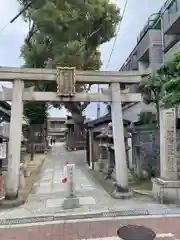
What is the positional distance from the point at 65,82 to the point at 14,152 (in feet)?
9.82

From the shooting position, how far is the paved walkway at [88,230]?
5340 mm

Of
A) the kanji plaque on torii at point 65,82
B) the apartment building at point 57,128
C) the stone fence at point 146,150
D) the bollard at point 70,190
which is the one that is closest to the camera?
the bollard at point 70,190

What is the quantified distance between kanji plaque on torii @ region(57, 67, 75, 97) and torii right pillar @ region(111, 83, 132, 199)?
1.64 m

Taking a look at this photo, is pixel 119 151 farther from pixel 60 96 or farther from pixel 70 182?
pixel 60 96

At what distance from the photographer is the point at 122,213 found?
669 cm

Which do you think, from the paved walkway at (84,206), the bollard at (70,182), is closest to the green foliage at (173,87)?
the paved walkway at (84,206)

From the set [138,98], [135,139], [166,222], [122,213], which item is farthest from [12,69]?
[135,139]

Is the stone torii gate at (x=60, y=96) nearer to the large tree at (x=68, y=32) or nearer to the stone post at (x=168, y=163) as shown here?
the stone post at (x=168, y=163)

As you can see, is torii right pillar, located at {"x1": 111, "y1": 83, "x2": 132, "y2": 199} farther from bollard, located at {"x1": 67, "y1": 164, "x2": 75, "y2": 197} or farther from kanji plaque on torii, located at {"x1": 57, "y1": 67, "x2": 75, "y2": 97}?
bollard, located at {"x1": 67, "y1": 164, "x2": 75, "y2": 197}

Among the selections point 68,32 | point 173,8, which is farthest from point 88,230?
point 68,32

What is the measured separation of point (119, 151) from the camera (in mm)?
8641

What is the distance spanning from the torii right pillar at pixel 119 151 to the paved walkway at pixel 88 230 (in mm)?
2114

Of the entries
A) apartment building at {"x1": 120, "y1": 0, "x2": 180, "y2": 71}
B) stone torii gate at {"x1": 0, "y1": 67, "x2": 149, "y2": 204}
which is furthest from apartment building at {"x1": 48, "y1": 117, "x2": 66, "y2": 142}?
stone torii gate at {"x1": 0, "y1": 67, "x2": 149, "y2": 204}

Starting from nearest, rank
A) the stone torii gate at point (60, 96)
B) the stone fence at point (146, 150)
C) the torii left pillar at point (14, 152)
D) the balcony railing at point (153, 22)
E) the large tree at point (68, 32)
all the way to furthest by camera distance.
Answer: the torii left pillar at point (14, 152) < the stone torii gate at point (60, 96) < the stone fence at point (146, 150) < the balcony railing at point (153, 22) < the large tree at point (68, 32)
